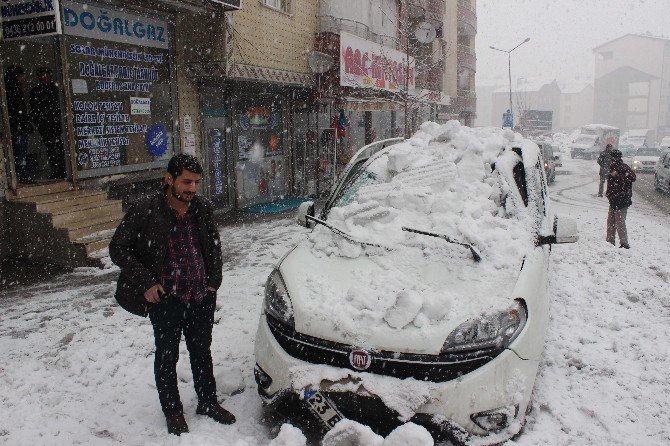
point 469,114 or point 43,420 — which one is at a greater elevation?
point 469,114

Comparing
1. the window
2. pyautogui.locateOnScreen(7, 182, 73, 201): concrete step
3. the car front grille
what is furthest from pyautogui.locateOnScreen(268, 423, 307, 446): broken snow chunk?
the window

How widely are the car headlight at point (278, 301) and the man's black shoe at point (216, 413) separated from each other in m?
0.76

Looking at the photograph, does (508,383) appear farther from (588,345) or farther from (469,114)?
(469,114)

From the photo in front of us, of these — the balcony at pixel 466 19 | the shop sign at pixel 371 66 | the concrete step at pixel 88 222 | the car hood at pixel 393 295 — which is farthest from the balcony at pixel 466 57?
the car hood at pixel 393 295

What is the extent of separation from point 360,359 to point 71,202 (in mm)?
7274

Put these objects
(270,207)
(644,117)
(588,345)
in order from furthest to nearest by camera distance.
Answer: (644,117) → (270,207) → (588,345)

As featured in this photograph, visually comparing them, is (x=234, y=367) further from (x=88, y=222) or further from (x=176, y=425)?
(x=88, y=222)

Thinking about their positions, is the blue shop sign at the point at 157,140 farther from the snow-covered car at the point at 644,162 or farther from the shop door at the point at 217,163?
the snow-covered car at the point at 644,162

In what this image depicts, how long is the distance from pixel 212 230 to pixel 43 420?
1.82 metres

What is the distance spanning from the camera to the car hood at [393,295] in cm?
314

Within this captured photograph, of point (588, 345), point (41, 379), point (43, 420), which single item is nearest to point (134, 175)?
point (41, 379)

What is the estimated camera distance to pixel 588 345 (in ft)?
16.2

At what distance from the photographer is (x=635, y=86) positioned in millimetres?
83875

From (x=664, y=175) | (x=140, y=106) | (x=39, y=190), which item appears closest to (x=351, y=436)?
(x=39, y=190)
